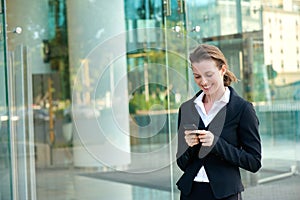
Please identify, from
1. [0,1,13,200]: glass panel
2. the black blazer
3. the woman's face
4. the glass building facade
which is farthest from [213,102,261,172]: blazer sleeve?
[0,1,13,200]: glass panel

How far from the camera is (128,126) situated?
679cm

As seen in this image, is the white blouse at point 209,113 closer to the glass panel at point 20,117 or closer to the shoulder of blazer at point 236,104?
the shoulder of blazer at point 236,104

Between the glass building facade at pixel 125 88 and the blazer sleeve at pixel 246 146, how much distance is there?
1.91 m

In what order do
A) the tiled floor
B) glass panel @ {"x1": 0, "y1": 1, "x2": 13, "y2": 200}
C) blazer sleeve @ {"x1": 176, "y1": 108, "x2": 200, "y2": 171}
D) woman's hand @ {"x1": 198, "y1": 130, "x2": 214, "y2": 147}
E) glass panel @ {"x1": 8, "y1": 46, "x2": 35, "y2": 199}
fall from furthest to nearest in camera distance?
the tiled floor, glass panel @ {"x1": 8, "y1": 46, "x2": 35, "y2": 199}, glass panel @ {"x1": 0, "y1": 1, "x2": 13, "y2": 200}, blazer sleeve @ {"x1": 176, "y1": 108, "x2": 200, "y2": 171}, woman's hand @ {"x1": 198, "y1": 130, "x2": 214, "y2": 147}

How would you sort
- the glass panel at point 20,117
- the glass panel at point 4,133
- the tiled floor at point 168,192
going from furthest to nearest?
the tiled floor at point 168,192, the glass panel at point 20,117, the glass panel at point 4,133

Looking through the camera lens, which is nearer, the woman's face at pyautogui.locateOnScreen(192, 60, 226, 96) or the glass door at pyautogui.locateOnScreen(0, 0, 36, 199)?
the woman's face at pyautogui.locateOnScreen(192, 60, 226, 96)

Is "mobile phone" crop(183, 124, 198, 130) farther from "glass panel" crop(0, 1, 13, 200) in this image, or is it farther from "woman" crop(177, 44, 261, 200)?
"glass panel" crop(0, 1, 13, 200)

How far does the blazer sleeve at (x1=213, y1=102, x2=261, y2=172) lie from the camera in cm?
145

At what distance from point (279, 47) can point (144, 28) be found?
106 inches

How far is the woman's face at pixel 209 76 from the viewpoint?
1.44m

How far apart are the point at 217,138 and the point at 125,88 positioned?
543 centimetres

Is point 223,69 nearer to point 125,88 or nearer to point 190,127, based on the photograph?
point 190,127

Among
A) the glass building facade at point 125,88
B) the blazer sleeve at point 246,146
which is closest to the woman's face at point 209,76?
the blazer sleeve at point 246,146

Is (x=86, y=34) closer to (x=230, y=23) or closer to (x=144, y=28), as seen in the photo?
(x=144, y=28)
